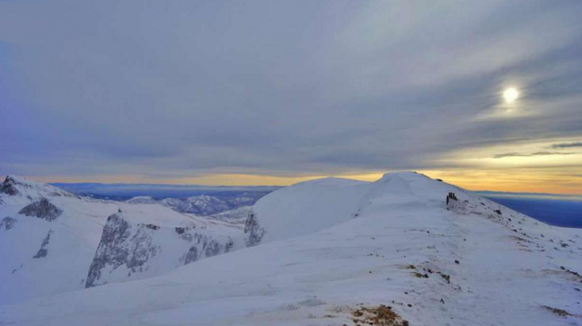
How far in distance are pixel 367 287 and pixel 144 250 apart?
9185cm

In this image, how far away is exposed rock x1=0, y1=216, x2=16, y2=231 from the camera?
413 ft

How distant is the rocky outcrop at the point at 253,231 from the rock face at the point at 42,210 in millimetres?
127363

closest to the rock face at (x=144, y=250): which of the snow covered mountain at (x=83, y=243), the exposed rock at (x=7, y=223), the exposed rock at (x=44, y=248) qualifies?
the snow covered mountain at (x=83, y=243)

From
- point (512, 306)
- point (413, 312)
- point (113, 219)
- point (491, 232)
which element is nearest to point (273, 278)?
point (413, 312)

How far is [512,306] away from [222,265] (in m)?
10.3

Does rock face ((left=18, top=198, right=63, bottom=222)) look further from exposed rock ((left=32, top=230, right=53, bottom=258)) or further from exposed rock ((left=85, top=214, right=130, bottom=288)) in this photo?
exposed rock ((left=85, top=214, right=130, bottom=288))

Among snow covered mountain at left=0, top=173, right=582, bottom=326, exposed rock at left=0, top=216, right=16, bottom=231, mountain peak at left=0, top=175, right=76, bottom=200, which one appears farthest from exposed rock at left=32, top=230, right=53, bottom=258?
snow covered mountain at left=0, top=173, right=582, bottom=326

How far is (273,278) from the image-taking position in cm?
978

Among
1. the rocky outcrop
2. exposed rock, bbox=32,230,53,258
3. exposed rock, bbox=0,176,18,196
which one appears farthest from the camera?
exposed rock, bbox=0,176,18,196

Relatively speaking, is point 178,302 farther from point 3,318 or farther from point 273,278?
point 3,318

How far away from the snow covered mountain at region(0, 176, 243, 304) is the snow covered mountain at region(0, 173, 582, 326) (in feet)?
189

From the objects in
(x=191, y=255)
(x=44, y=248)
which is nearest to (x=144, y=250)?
(x=191, y=255)

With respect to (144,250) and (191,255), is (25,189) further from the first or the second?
(191,255)

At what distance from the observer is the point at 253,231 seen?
5097cm
